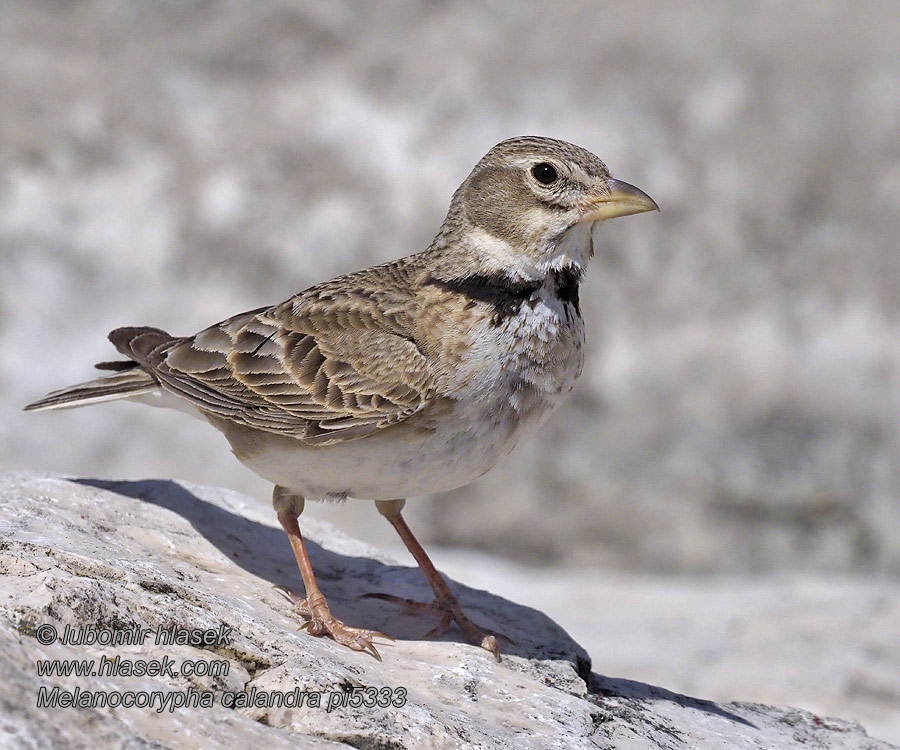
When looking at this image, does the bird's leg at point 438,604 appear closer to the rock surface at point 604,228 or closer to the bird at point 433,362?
the bird at point 433,362

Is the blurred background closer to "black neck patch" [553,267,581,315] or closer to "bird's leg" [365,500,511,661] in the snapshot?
"bird's leg" [365,500,511,661]

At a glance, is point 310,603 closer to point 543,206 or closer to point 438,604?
point 438,604

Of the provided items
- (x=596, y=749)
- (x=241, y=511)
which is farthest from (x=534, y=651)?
(x=241, y=511)

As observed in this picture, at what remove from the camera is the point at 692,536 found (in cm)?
989

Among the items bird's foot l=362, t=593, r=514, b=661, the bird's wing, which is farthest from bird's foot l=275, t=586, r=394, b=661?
the bird's wing

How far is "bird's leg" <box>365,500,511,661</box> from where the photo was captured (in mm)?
5387

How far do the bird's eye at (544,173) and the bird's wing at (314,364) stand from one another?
781mm

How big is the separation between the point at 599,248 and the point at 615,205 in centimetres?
513

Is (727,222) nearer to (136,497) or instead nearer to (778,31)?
(778,31)

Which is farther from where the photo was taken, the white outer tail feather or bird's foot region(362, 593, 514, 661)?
the white outer tail feather

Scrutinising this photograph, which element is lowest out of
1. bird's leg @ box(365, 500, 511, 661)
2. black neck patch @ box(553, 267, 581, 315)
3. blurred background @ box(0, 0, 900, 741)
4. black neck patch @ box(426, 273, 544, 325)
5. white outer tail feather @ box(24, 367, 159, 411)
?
bird's leg @ box(365, 500, 511, 661)

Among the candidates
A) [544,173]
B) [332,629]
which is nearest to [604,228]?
[544,173]

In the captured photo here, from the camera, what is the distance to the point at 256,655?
433cm

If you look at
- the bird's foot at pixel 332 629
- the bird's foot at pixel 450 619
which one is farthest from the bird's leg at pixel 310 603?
the bird's foot at pixel 450 619
